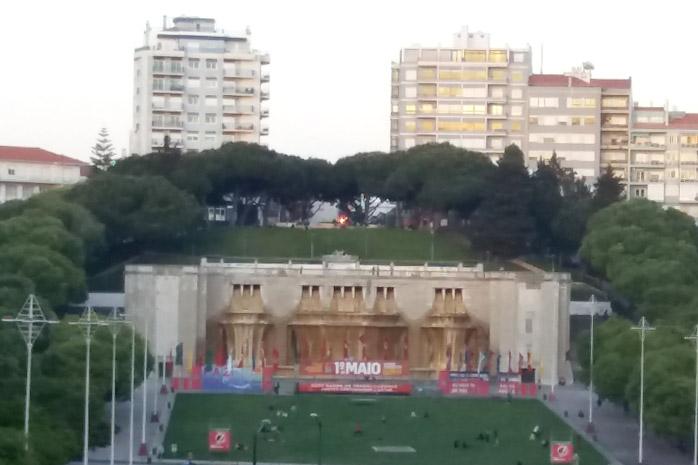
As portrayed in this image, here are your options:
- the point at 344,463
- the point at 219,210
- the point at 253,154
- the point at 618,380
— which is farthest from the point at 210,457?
the point at 219,210

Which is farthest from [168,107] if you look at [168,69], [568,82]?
[568,82]

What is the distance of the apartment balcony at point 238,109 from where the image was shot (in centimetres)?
12512

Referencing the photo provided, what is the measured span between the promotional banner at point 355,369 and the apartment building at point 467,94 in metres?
41.3

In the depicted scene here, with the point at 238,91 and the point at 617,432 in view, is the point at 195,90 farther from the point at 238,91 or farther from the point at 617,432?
the point at 617,432

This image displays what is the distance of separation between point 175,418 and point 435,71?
57.0 meters

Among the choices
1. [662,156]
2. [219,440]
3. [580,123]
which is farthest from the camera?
[662,156]

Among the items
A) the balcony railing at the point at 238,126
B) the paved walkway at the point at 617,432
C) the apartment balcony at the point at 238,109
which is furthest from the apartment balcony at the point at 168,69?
the paved walkway at the point at 617,432

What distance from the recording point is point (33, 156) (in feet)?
385

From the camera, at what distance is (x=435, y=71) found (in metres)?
125

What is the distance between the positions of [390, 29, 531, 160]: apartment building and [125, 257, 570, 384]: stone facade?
3492 cm

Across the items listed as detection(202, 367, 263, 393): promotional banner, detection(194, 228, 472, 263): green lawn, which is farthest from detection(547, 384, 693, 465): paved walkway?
detection(194, 228, 472, 263): green lawn

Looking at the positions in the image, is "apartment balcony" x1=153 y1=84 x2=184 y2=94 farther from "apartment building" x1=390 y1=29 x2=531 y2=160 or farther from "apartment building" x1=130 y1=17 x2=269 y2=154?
"apartment building" x1=390 y1=29 x2=531 y2=160

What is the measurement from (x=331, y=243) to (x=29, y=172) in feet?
76.0

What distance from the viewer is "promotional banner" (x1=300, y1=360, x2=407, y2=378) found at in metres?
83.7
